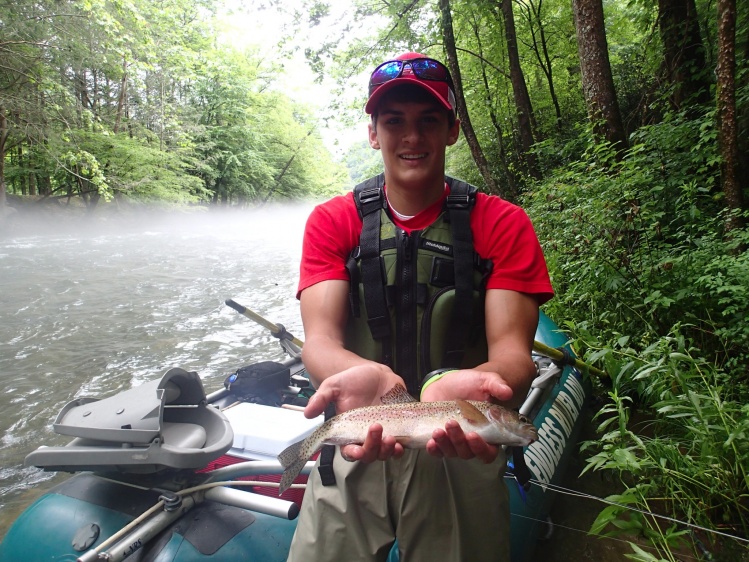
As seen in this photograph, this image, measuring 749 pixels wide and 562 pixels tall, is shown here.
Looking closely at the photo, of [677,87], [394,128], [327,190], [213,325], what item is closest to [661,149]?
[677,87]

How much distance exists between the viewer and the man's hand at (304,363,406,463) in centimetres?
150

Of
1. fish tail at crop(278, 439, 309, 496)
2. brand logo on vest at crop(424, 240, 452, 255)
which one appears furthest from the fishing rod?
fish tail at crop(278, 439, 309, 496)

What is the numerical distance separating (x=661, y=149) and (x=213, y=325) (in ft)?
26.5

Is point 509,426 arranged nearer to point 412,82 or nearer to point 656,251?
point 412,82

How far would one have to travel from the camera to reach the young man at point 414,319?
5.24 ft

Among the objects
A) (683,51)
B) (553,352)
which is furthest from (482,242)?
(683,51)

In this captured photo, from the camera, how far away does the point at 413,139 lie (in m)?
2.00

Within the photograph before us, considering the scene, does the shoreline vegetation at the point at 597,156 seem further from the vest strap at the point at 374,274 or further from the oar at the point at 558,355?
the vest strap at the point at 374,274

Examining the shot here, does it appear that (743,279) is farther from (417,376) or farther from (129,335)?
(129,335)

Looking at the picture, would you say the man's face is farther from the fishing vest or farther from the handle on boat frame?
the handle on boat frame

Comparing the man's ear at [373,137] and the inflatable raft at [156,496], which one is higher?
the man's ear at [373,137]

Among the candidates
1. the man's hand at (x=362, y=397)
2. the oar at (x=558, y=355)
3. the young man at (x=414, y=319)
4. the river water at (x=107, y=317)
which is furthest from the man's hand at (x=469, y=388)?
the river water at (x=107, y=317)

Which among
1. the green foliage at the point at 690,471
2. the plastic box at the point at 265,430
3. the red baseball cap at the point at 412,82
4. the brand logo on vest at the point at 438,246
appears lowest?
the green foliage at the point at 690,471

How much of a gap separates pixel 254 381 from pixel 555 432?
2336 mm
